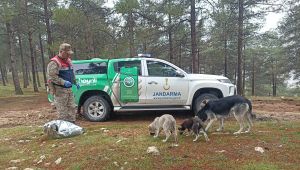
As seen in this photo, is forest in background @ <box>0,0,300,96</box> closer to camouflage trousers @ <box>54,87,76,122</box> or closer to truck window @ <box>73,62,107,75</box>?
truck window @ <box>73,62,107,75</box>

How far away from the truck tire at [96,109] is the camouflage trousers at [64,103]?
5.62 feet

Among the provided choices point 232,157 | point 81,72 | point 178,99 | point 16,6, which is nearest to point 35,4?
point 16,6

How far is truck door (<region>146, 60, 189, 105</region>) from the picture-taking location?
10078 mm

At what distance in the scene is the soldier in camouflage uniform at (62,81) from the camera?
7.85 meters


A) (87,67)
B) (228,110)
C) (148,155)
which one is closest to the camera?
(148,155)

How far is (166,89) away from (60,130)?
142 inches

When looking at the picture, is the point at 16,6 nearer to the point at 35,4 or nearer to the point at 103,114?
the point at 35,4

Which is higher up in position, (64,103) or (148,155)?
(64,103)

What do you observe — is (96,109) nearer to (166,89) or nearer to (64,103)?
(64,103)

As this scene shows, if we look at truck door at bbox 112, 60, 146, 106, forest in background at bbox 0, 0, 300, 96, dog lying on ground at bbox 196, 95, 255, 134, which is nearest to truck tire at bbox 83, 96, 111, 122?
truck door at bbox 112, 60, 146, 106

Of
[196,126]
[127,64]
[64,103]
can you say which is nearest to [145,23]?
[127,64]

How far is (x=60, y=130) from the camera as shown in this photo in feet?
25.6

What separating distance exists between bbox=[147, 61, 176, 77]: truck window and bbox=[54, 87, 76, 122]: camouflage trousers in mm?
2811

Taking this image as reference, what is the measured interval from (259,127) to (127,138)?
3487mm
